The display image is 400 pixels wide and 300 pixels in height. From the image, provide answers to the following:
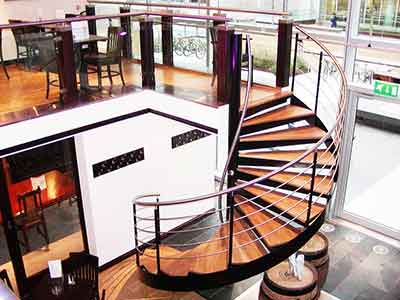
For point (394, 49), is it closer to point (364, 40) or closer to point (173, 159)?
point (364, 40)

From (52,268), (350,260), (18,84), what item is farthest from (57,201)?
(350,260)

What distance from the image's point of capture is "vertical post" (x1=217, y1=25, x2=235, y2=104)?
500 cm

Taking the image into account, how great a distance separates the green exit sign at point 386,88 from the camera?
21.7ft

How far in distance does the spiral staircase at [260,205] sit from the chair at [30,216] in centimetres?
212

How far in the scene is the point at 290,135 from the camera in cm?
548

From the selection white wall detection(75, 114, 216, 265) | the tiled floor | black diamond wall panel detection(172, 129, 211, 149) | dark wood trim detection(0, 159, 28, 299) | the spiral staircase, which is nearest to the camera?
the spiral staircase

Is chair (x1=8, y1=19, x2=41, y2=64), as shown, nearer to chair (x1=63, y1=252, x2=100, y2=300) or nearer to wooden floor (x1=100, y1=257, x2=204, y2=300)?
chair (x1=63, y1=252, x2=100, y2=300)

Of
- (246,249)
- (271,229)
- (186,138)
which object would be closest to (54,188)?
(186,138)

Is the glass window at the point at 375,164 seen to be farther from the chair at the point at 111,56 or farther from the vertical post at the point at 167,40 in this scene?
the chair at the point at 111,56

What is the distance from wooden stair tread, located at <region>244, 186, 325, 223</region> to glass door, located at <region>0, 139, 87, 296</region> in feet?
8.99

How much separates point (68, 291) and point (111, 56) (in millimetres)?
3079

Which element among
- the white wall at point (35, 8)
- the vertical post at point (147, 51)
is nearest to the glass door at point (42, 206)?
the vertical post at point (147, 51)

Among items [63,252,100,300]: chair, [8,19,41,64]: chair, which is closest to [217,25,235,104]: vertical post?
[8,19,41,64]: chair

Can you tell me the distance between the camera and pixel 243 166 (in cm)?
541
